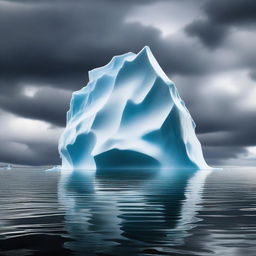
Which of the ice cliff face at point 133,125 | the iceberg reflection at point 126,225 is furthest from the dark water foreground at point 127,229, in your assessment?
the ice cliff face at point 133,125

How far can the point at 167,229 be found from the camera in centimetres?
617

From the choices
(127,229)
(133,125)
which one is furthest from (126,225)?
(133,125)

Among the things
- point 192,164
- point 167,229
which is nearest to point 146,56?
point 192,164

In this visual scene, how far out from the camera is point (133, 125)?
130 ft

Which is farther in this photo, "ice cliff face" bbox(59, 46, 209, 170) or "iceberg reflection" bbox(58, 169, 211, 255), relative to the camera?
"ice cliff face" bbox(59, 46, 209, 170)

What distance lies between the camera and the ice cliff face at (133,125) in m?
37.7

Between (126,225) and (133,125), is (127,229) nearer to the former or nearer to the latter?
(126,225)

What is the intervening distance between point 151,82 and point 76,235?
34682mm

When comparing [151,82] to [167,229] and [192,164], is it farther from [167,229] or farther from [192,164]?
[167,229]

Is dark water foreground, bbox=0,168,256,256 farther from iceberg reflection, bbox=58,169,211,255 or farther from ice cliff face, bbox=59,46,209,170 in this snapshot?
ice cliff face, bbox=59,46,209,170

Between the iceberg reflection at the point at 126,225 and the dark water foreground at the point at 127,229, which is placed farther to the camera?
the iceberg reflection at the point at 126,225

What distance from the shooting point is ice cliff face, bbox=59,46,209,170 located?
37.7 metres

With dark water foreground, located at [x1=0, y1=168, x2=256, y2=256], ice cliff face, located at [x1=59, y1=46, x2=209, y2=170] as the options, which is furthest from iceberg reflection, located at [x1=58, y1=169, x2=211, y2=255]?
ice cliff face, located at [x1=59, y1=46, x2=209, y2=170]

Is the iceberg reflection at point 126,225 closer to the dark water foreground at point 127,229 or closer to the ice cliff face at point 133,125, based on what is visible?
the dark water foreground at point 127,229
